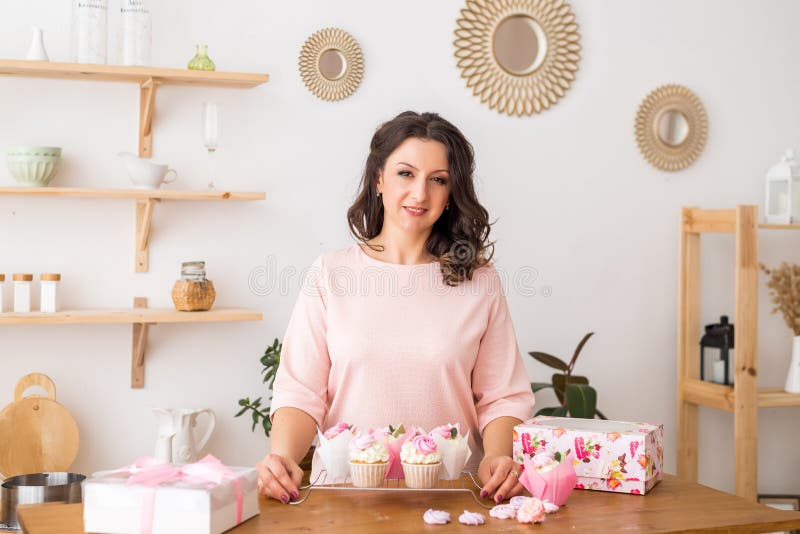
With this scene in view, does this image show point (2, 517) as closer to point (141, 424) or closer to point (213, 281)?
point (141, 424)

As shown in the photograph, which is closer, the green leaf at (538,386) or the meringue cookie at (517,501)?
the meringue cookie at (517,501)

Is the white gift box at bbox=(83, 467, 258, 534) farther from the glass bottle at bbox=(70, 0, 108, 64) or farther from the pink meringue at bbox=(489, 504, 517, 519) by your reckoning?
the glass bottle at bbox=(70, 0, 108, 64)

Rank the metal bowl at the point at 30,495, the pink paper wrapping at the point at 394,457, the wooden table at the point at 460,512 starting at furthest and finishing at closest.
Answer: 1. the metal bowl at the point at 30,495
2. the pink paper wrapping at the point at 394,457
3. the wooden table at the point at 460,512

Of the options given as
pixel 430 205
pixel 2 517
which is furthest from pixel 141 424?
pixel 430 205

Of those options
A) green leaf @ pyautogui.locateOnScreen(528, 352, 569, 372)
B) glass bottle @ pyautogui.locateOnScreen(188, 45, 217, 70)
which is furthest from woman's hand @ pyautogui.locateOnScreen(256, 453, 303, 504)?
green leaf @ pyautogui.locateOnScreen(528, 352, 569, 372)

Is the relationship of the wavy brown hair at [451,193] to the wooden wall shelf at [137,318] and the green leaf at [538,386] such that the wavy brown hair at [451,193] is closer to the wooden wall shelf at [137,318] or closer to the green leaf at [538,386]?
the wooden wall shelf at [137,318]

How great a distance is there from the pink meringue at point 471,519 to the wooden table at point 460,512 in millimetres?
15

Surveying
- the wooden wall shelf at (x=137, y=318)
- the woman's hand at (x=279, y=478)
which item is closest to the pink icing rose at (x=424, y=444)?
the woman's hand at (x=279, y=478)

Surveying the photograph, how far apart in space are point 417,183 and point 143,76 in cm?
122

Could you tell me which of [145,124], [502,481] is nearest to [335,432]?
[502,481]

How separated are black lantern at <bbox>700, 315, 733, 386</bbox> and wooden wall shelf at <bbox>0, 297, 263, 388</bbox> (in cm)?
172

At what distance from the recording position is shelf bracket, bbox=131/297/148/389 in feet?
9.96

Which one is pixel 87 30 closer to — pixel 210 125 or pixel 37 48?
pixel 37 48

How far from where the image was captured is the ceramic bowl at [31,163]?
2.81 m
